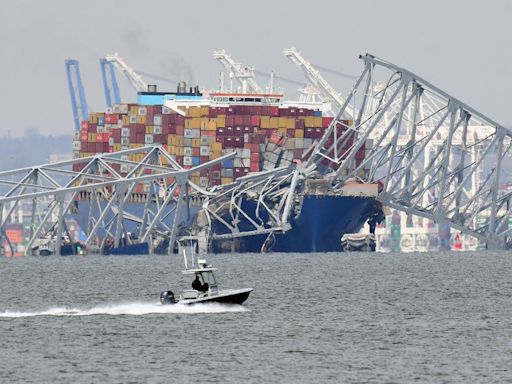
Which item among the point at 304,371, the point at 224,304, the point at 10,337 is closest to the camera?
the point at 304,371

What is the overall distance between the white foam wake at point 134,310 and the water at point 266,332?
0.30 ft

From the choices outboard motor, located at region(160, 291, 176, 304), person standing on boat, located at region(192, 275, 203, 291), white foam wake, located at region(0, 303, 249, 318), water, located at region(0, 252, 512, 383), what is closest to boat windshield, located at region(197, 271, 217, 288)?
person standing on boat, located at region(192, 275, 203, 291)

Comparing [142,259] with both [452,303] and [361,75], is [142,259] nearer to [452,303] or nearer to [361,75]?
[361,75]

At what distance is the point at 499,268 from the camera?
166 metres

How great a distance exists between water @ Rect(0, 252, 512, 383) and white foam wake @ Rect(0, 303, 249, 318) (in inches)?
3.5

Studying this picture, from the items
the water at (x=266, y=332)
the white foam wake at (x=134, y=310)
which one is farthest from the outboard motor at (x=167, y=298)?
the water at (x=266, y=332)

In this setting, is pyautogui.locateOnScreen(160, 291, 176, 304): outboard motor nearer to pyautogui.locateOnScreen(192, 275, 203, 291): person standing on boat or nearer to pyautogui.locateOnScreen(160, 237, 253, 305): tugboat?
pyautogui.locateOnScreen(160, 237, 253, 305): tugboat

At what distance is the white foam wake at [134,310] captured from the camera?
92.7m

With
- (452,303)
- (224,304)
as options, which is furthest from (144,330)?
(452,303)

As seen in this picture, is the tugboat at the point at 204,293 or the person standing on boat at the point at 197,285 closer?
the tugboat at the point at 204,293

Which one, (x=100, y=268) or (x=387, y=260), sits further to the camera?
(x=387, y=260)

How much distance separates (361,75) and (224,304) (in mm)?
103968

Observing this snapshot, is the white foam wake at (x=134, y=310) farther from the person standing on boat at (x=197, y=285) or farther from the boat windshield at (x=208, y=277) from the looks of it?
the boat windshield at (x=208, y=277)

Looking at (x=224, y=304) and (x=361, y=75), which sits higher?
(x=361, y=75)
